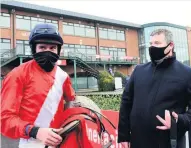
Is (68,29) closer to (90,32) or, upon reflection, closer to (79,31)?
(79,31)

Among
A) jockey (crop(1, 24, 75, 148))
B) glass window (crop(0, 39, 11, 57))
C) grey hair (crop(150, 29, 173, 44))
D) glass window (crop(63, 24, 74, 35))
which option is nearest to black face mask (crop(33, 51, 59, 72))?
jockey (crop(1, 24, 75, 148))

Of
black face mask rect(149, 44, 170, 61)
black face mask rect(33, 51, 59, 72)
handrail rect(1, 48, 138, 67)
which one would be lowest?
black face mask rect(33, 51, 59, 72)

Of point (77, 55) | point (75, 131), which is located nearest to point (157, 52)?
point (75, 131)

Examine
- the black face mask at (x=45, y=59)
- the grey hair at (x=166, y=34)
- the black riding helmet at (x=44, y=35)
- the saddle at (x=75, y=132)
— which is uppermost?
the grey hair at (x=166, y=34)

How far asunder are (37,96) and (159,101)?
119 centimetres

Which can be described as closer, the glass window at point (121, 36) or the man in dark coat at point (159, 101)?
the man in dark coat at point (159, 101)

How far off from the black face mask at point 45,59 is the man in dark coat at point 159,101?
1026 mm

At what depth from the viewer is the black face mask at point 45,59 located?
6.49 ft

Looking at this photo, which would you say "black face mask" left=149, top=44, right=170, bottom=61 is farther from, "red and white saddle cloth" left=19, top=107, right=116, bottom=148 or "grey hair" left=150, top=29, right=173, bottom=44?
"red and white saddle cloth" left=19, top=107, right=116, bottom=148

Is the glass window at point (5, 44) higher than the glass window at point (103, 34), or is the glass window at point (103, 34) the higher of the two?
the glass window at point (103, 34)

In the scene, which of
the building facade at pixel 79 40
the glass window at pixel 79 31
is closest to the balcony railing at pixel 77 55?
the building facade at pixel 79 40

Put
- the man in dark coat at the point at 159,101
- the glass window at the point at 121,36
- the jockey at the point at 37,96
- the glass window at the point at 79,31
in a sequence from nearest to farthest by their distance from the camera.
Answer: the jockey at the point at 37,96 → the man in dark coat at the point at 159,101 → the glass window at the point at 79,31 → the glass window at the point at 121,36

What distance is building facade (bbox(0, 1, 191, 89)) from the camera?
2881 centimetres

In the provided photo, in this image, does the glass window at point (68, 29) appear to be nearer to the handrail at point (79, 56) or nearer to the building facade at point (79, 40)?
the building facade at point (79, 40)
